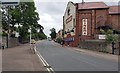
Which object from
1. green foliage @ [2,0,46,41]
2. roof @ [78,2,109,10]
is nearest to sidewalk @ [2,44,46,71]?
roof @ [78,2,109,10]

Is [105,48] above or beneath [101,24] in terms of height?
beneath

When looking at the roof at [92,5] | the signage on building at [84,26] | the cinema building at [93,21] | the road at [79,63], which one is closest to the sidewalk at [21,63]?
the road at [79,63]

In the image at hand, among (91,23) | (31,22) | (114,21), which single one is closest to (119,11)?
(114,21)

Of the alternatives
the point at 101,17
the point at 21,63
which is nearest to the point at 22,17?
the point at 101,17

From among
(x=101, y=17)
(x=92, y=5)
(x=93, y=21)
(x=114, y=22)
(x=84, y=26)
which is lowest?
(x=84, y=26)

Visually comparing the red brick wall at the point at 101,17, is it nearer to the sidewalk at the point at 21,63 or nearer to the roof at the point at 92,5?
the roof at the point at 92,5

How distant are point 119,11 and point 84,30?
9.13 metres

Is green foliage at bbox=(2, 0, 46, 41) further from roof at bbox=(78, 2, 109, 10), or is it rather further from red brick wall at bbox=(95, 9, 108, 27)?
red brick wall at bbox=(95, 9, 108, 27)

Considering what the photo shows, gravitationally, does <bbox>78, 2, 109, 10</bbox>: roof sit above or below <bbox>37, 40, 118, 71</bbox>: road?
above

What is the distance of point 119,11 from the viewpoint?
65.7 m

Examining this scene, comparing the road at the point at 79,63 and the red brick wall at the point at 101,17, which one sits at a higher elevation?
the red brick wall at the point at 101,17

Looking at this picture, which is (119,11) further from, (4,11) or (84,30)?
(4,11)

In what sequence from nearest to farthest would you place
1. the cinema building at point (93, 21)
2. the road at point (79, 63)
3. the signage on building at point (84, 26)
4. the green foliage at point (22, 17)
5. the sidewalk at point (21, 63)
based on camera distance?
the road at point (79, 63) → the sidewalk at point (21, 63) → the cinema building at point (93, 21) → the signage on building at point (84, 26) → the green foliage at point (22, 17)

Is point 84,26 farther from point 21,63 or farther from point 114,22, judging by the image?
point 21,63
